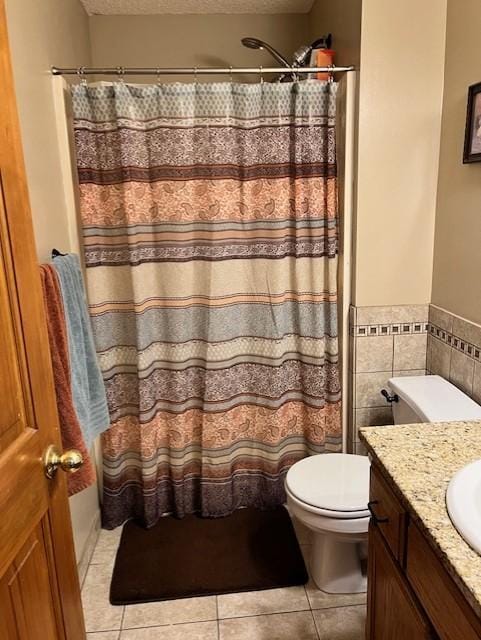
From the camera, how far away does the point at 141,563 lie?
2123 mm

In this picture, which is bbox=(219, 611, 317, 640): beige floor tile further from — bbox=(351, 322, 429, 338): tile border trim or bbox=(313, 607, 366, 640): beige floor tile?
bbox=(351, 322, 429, 338): tile border trim

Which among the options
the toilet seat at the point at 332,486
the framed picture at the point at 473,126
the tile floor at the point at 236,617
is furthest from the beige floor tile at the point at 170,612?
the framed picture at the point at 473,126

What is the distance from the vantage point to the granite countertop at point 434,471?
867mm

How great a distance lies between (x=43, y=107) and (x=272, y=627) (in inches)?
81.8

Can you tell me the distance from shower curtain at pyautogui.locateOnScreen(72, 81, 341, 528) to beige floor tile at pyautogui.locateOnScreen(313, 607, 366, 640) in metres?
0.67

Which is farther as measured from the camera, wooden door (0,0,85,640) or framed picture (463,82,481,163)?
framed picture (463,82,481,163)

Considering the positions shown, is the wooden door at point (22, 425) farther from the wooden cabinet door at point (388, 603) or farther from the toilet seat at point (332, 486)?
the toilet seat at point (332, 486)

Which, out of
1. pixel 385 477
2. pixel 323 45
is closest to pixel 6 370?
pixel 385 477

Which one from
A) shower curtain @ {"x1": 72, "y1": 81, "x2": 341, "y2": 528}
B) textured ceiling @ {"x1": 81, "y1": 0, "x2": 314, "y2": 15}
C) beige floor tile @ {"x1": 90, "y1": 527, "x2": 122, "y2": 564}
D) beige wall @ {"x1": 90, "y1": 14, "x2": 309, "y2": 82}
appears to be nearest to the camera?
shower curtain @ {"x1": 72, "y1": 81, "x2": 341, "y2": 528}

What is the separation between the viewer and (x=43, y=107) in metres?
1.83

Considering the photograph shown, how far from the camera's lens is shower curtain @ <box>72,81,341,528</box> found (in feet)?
6.74

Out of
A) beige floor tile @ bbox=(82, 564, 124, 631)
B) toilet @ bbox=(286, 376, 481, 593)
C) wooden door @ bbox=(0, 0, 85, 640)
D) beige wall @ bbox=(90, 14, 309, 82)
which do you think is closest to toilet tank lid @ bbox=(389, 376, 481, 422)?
toilet @ bbox=(286, 376, 481, 593)

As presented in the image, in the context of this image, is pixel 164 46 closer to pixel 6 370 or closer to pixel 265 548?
pixel 6 370

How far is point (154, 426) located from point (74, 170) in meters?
1.19
